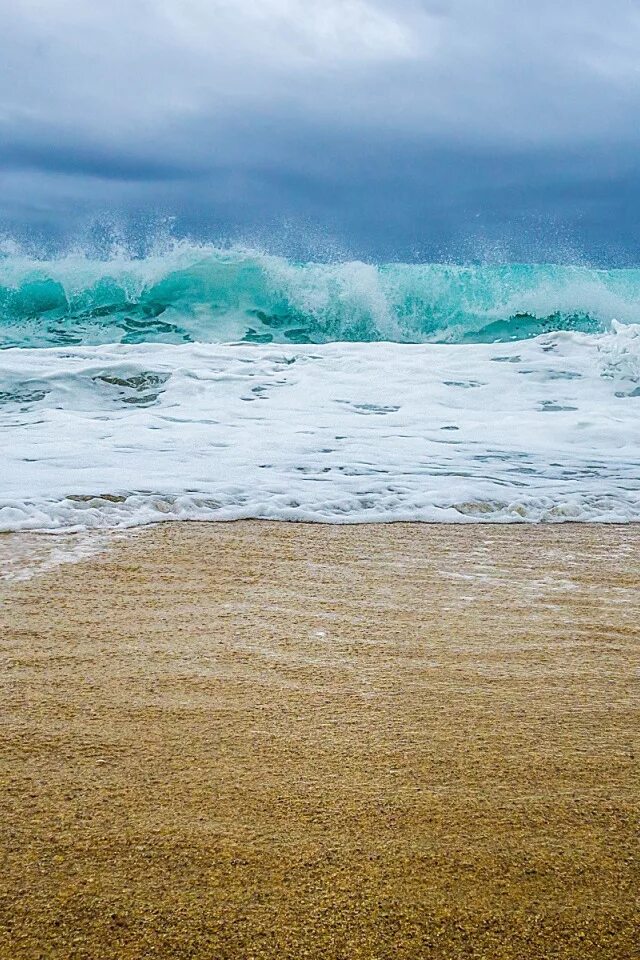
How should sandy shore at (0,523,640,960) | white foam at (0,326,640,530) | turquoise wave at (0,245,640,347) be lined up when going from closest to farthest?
sandy shore at (0,523,640,960) < white foam at (0,326,640,530) < turquoise wave at (0,245,640,347)

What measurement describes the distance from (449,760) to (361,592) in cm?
96

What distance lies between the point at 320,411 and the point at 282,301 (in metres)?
8.11

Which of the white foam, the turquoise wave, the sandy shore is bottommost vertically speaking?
the sandy shore

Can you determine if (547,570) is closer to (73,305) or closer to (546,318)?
(546,318)

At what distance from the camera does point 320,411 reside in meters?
5.95

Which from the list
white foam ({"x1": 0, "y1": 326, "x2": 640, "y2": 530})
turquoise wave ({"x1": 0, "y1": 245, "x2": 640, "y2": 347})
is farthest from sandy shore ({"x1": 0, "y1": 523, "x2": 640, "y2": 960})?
turquoise wave ({"x1": 0, "y1": 245, "x2": 640, "y2": 347})

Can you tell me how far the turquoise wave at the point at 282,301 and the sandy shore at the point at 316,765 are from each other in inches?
393

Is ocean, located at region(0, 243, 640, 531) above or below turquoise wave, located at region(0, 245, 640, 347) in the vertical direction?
below

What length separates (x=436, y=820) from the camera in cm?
143

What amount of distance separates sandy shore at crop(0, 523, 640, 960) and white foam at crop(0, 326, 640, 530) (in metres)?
0.93

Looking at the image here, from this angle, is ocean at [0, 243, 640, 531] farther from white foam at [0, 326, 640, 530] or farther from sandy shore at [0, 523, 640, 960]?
sandy shore at [0, 523, 640, 960]

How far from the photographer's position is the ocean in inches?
144

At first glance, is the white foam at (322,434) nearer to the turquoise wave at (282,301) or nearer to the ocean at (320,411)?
the ocean at (320,411)

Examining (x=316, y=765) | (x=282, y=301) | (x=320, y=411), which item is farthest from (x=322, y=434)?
(x=282, y=301)
